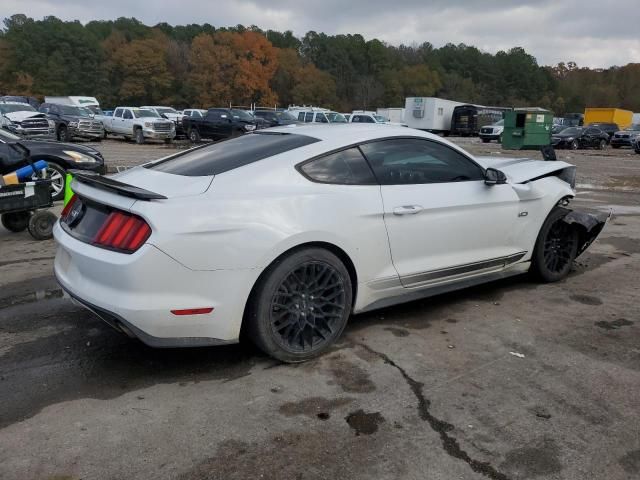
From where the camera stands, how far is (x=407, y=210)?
154 inches

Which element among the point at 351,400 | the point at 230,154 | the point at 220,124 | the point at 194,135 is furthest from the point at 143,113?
the point at 351,400

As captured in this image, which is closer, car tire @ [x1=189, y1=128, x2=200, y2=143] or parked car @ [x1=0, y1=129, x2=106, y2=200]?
parked car @ [x1=0, y1=129, x2=106, y2=200]

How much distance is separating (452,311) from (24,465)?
128 inches

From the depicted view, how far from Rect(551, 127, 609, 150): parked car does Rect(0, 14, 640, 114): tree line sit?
65922 millimetres

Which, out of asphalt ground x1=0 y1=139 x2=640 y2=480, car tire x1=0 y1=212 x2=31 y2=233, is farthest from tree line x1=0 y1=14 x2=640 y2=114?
asphalt ground x1=0 y1=139 x2=640 y2=480

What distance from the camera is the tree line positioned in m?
90.1

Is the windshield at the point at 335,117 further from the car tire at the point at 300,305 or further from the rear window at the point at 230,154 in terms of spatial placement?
the car tire at the point at 300,305

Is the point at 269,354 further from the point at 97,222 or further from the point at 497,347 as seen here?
the point at 497,347

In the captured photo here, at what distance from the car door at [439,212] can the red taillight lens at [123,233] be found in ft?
5.39

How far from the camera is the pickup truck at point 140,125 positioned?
26.2 m

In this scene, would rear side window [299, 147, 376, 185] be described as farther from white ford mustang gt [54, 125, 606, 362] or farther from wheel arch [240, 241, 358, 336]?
wheel arch [240, 241, 358, 336]

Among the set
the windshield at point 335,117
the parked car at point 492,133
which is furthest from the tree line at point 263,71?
the windshield at point 335,117

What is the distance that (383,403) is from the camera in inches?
123

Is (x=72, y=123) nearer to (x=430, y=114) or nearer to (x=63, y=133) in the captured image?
(x=63, y=133)
